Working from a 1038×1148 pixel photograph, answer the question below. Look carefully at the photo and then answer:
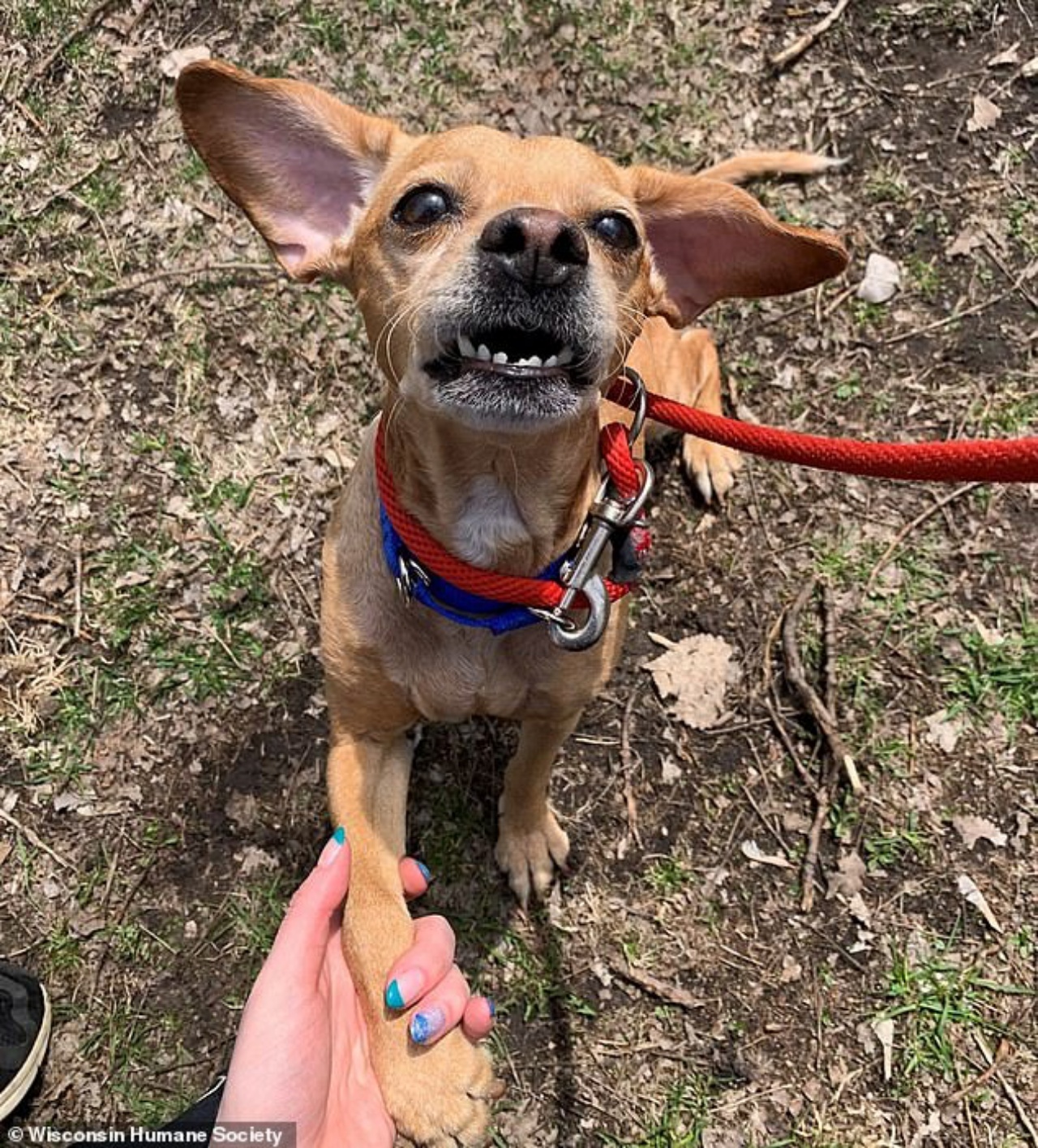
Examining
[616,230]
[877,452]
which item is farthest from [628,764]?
[616,230]

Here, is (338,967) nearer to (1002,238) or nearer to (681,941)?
(681,941)

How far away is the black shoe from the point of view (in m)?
3.77

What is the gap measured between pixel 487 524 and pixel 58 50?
161 inches

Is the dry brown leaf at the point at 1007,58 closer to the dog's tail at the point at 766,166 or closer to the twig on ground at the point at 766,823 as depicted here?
the dog's tail at the point at 766,166

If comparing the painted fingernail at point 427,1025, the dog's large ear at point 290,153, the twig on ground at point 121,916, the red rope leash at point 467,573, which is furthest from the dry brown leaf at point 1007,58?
the twig on ground at point 121,916

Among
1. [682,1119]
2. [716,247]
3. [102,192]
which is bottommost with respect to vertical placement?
[682,1119]

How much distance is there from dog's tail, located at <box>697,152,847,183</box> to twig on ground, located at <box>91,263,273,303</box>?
2267mm

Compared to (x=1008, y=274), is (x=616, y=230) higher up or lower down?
higher up

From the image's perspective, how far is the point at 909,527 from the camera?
15.3ft

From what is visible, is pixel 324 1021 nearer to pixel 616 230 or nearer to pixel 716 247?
pixel 616 230

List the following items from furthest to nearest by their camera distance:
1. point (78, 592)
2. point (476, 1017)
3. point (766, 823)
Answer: point (78, 592) → point (766, 823) → point (476, 1017)

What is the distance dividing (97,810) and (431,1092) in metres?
2.09

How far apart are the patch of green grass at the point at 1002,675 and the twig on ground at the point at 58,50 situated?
534 centimetres

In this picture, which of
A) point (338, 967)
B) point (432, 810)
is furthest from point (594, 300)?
point (432, 810)
